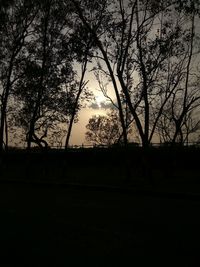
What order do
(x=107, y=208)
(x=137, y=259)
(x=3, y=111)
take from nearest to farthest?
(x=137, y=259), (x=107, y=208), (x=3, y=111)

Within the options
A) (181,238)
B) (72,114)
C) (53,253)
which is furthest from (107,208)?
(72,114)

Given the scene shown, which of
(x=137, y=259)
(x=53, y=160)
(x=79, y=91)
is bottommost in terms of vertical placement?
(x=137, y=259)

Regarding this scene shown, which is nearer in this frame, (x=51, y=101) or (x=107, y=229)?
(x=107, y=229)

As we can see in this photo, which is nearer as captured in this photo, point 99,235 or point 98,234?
point 99,235

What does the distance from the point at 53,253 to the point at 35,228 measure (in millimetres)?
2283

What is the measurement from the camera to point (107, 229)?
923 centimetres

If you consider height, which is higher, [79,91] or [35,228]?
[79,91]

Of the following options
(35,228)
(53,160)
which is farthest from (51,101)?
(35,228)

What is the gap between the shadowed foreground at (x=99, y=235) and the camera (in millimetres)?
6672

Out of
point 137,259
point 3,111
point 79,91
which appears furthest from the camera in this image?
point 3,111

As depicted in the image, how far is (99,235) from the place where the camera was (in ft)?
28.0

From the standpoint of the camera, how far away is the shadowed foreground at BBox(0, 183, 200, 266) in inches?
263

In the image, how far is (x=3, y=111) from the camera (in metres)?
35.5

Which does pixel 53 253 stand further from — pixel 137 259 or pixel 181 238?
pixel 181 238
